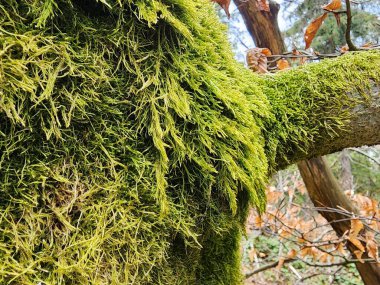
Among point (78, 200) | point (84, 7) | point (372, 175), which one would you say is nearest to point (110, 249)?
point (78, 200)

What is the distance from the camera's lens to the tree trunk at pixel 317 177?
200 centimetres

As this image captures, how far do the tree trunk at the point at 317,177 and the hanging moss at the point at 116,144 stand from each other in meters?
1.51

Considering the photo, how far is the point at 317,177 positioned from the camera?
6.59 ft

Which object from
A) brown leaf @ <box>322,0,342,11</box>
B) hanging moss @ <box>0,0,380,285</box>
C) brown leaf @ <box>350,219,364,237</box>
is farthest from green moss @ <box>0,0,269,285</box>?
brown leaf @ <box>350,219,364,237</box>

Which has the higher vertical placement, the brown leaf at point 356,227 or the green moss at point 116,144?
the brown leaf at point 356,227

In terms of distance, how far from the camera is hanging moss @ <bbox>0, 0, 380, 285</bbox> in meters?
0.44

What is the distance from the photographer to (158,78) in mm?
570

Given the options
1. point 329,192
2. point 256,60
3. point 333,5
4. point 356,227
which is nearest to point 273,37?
point 256,60

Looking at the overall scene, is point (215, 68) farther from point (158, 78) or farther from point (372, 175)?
point (372, 175)

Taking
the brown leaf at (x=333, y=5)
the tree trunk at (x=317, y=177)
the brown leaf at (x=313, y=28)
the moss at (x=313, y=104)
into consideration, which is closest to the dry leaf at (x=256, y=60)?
the brown leaf at (x=313, y=28)

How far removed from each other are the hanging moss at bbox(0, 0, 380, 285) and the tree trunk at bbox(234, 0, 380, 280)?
151 cm

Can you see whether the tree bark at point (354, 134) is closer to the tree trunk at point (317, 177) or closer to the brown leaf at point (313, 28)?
the brown leaf at point (313, 28)

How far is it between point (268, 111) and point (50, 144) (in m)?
0.53

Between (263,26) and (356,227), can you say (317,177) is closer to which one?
(356,227)
